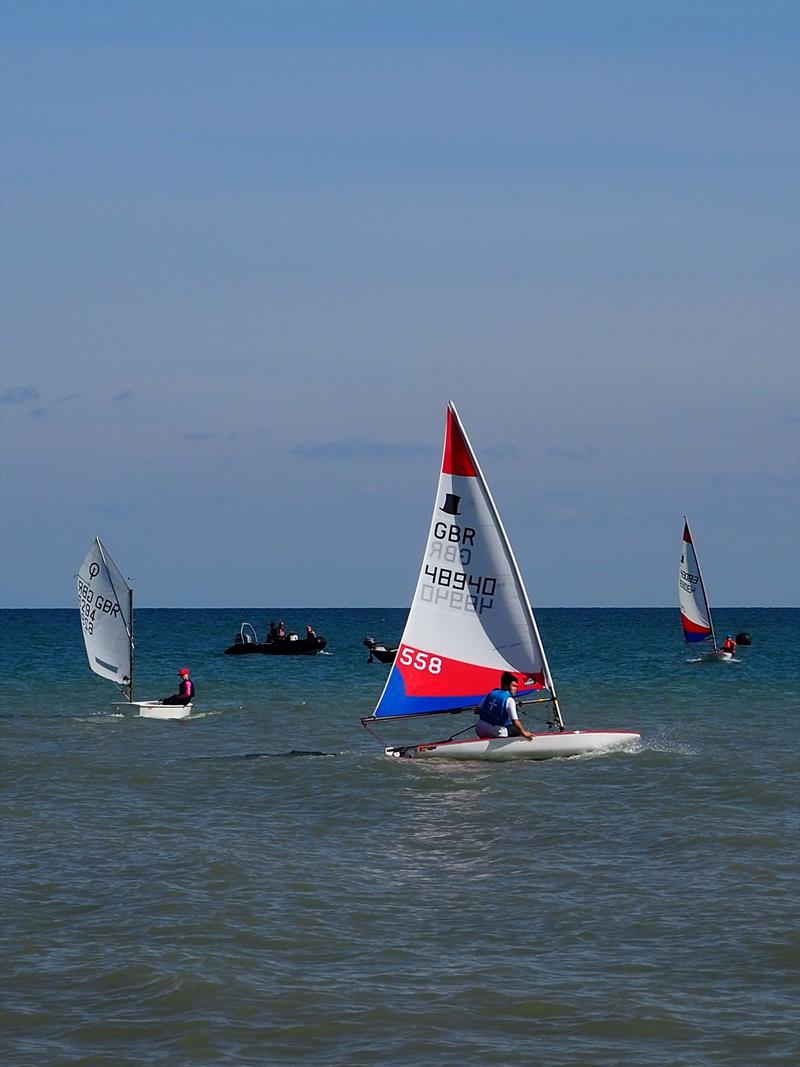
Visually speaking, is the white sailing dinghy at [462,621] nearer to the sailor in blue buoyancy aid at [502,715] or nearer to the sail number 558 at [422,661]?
the sail number 558 at [422,661]

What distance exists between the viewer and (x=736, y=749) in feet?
108

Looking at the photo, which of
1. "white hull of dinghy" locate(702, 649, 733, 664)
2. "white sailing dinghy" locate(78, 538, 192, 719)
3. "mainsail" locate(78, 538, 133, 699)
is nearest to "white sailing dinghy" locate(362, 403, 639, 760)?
"white sailing dinghy" locate(78, 538, 192, 719)

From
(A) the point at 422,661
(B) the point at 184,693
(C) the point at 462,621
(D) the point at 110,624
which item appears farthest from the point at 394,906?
(D) the point at 110,624

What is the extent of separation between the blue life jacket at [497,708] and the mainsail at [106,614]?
16170 mm

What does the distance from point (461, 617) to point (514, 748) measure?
2984 millimetres

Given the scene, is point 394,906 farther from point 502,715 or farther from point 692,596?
point 692,596

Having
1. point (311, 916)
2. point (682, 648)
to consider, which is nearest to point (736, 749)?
point (311, 916)

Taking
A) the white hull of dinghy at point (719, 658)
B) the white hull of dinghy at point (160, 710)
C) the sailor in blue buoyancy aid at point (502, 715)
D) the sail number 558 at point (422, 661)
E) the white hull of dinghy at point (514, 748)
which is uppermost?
the sail number 558 at point (422, 661)

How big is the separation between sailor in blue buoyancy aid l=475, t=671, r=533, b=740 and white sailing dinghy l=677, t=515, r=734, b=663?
48463 millimetres

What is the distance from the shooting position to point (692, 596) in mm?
79625

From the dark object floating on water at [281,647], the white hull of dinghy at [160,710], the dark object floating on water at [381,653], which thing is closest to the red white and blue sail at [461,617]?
the white hull of dinghy at [160,710]

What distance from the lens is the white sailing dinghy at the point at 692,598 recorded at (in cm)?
7744

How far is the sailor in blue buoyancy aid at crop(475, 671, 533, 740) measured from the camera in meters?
28.3

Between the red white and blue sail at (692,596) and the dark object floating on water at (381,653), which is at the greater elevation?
the red white and blue sail at (692,596)
